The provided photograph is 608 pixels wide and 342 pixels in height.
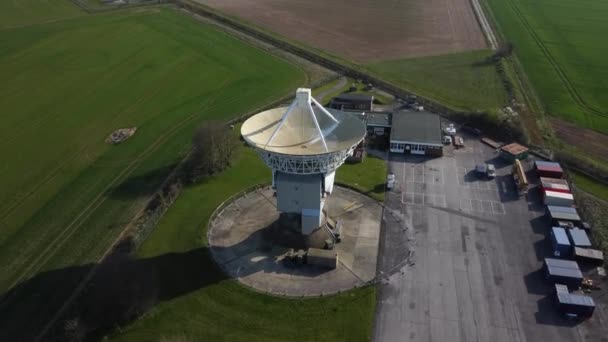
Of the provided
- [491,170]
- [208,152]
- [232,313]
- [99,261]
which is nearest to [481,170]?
[491,170]

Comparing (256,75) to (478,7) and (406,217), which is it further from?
(478,7)

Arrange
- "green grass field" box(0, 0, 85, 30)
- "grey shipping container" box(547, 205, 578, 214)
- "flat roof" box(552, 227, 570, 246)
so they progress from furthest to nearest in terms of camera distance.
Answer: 1. "green grass field" box(0, 0, 85, 30)
2. "grey shipping container" box(547, 205, 578, 214)
3. "flat roof" box(552, 227, 570, 246)

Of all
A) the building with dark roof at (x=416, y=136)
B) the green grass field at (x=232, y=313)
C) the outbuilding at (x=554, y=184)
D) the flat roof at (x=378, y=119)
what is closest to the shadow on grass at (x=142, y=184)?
the green grass field at (x=232, y=313)

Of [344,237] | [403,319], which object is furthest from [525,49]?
[403,319]

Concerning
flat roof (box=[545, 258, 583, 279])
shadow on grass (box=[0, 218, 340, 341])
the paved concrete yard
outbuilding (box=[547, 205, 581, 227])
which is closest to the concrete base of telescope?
shadow on grass (box=[0, 218, 340, 341])

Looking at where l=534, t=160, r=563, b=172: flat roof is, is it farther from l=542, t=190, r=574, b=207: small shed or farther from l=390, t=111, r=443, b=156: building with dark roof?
l=390, t=111, r=443, b=156: building with dark roof

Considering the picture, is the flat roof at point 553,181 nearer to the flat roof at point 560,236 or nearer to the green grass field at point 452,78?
the flat roof at point 560,236

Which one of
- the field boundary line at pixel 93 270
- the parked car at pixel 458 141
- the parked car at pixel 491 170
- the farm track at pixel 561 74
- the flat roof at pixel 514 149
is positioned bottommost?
the field boundary line at pixel 93 270
